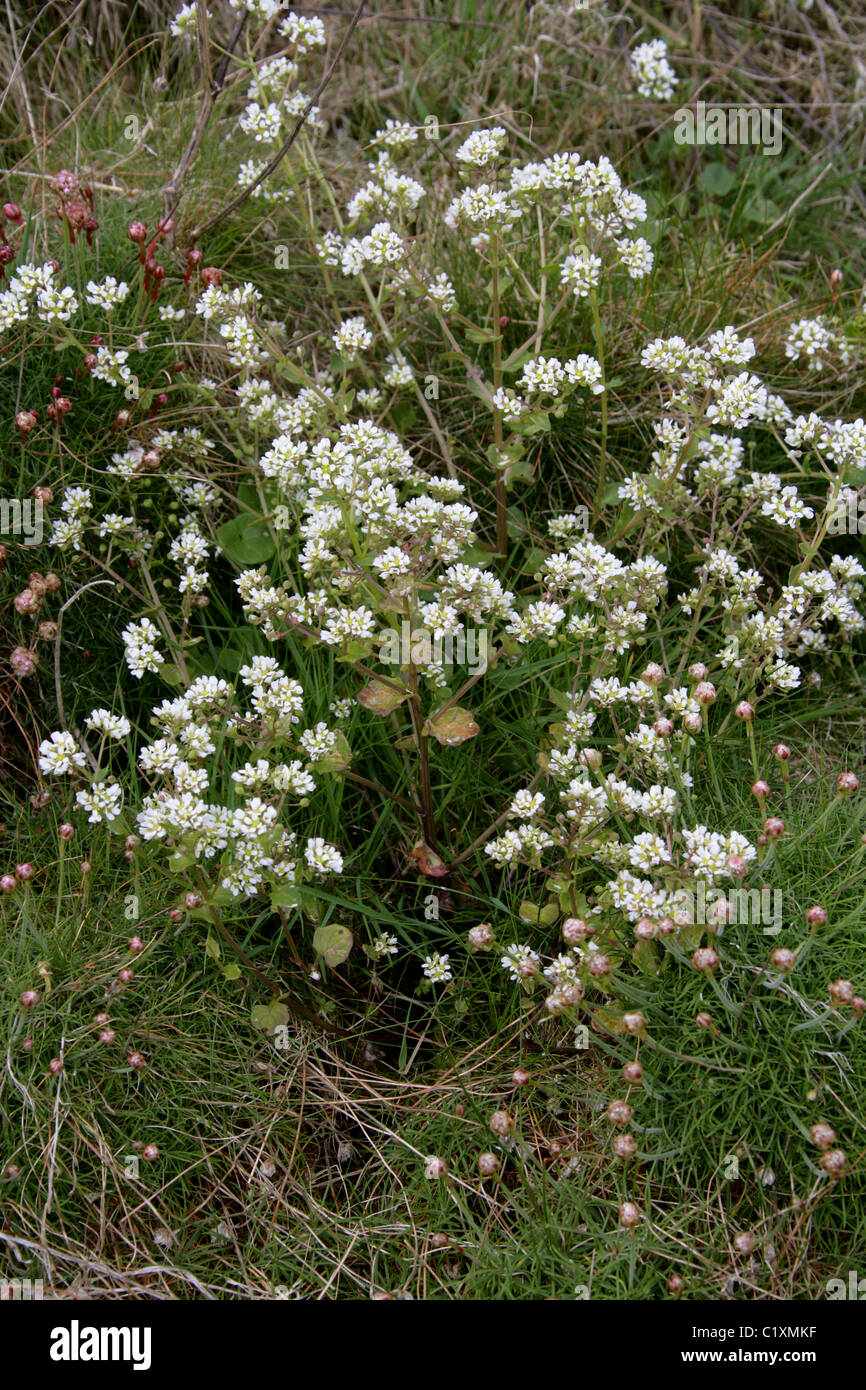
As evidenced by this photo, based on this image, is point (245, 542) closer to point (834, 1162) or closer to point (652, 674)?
point (652, 674)

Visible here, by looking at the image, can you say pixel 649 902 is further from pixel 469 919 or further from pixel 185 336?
pixel 185 336

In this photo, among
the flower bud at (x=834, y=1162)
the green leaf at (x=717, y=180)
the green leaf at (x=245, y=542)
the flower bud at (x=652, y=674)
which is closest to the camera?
the flower bud at (x=834, y=1162)

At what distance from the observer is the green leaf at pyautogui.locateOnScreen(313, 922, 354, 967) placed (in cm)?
216

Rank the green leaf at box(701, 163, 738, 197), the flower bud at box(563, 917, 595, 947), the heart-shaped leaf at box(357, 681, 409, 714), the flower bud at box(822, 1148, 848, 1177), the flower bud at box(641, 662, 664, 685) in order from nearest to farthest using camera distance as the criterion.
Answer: the flower bud at box(822, 1148, 848, 1177) < the flower bud at box(563, 917, 595, 947) < the heart-shaped leaf at box(357, 681, 409, 714) < the flower bud at box(641, 662, 664, 685) < the green leaf at box(701, 163, 738, 197)

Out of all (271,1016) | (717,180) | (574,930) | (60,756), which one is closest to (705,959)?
(574,930)

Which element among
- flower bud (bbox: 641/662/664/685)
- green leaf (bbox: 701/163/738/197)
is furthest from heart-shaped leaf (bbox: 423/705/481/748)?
green leaf (bbox: 701/163/738/197)

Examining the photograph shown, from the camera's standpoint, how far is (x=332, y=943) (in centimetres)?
217

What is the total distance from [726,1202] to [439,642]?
1123 millimetres

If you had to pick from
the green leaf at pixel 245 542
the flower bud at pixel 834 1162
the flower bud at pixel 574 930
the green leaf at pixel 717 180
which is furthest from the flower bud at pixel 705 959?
the green leaf at pixel 717 180

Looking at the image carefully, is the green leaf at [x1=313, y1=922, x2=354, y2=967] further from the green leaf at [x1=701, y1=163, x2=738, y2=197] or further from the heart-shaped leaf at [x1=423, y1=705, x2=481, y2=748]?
the green leaf at [x1=701, y1=163, x2=738, y2=197]

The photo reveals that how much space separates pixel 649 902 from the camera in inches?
76.9

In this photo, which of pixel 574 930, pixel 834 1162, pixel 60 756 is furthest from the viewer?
pixel 60 756

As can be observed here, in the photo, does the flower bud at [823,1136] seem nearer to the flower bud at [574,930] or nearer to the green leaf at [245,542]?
the flower bud at [574,930]

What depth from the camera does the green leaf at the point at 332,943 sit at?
2.16 m
